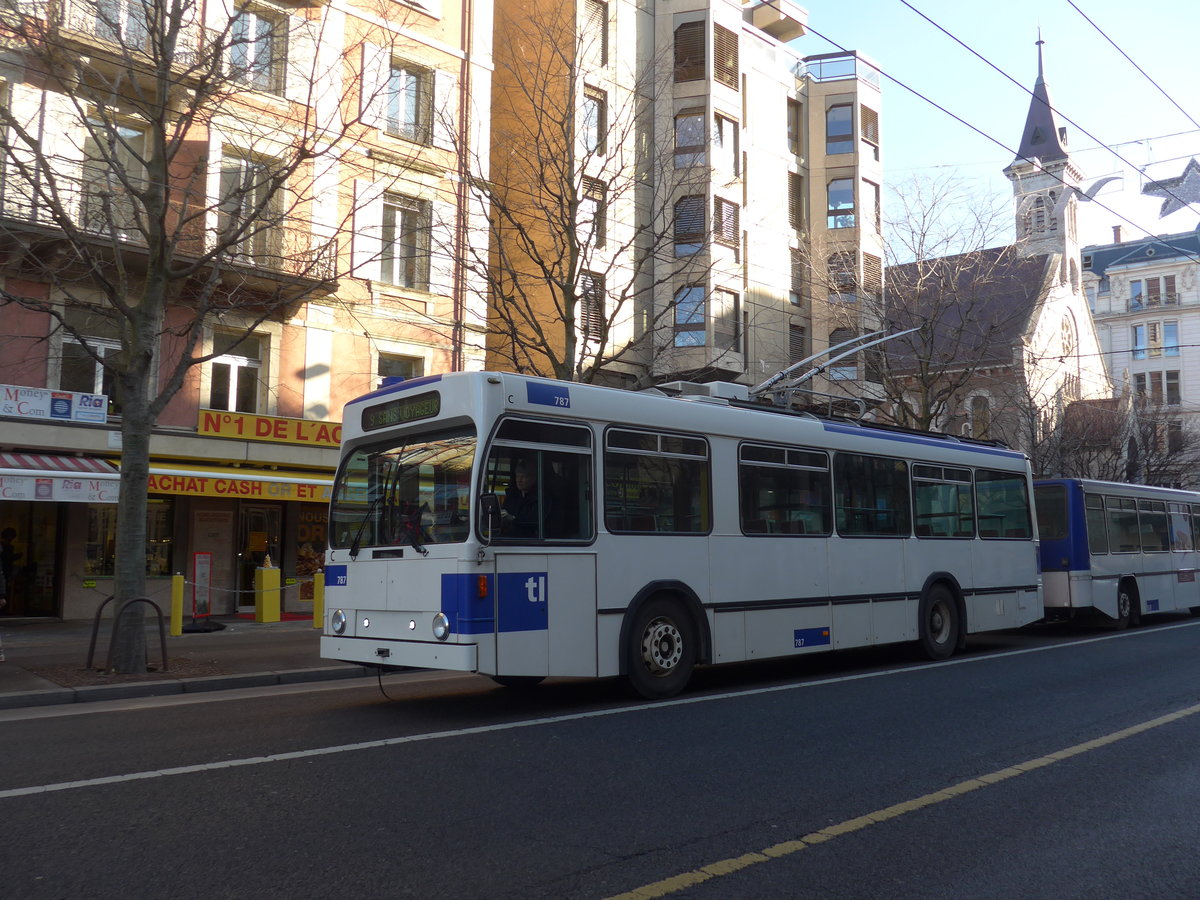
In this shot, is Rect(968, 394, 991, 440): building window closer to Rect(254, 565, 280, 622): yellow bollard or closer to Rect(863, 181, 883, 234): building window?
Rect(863, 181, 883, 234): building window

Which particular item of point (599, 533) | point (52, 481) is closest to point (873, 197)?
point (52, 481)

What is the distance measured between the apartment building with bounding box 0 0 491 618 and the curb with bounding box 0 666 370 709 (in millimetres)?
4957

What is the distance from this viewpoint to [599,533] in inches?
369

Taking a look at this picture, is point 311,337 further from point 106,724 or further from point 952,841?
point 952,841

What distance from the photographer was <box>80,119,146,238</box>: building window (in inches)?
489

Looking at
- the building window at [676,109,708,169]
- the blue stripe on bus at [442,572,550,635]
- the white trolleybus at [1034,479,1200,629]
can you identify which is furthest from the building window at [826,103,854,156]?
the blue stripe on bus at [442,572,550,635]

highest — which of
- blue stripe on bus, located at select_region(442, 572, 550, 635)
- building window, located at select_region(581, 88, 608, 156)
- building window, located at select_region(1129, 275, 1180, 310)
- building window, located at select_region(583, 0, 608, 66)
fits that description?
building window, located at select_region(1129, 275, 1180, 310)

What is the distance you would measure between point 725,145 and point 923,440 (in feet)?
64.8

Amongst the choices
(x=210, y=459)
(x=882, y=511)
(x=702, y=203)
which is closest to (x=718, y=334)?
(x=702, y=203)

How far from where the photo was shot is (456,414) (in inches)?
349

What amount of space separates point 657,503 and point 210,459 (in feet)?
41.1

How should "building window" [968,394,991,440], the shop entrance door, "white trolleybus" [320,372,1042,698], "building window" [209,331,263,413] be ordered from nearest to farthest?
"white trolleybus" [320,372,1042,698], "building window" [209,331,263,413], the shop entrance door, "building window" [968,394,991,440]

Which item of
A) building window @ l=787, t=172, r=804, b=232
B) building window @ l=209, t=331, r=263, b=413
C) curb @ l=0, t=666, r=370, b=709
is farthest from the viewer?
building window @ l=787, t=172, r=804, b=232

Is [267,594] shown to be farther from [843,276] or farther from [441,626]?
[843,276]
